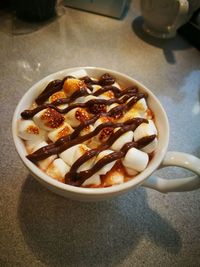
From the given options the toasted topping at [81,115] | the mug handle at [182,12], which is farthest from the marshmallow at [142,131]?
the mug handle at [182,12]

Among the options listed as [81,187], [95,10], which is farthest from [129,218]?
[95,10]

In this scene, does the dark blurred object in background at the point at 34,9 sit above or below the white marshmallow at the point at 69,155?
below

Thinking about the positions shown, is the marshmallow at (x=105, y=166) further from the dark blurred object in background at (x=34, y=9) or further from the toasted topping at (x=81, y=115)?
the dark blurred object in background at (x=34, y=9)

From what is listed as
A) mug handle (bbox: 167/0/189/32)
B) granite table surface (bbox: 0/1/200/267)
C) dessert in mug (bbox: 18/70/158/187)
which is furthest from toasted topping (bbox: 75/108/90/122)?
mug handle (bbox: 167/0/189/32)

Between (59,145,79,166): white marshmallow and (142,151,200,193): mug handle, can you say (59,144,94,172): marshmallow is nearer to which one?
(59,145,79,166): white marshmallow

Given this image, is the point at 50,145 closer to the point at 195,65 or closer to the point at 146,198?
the point at 146,198

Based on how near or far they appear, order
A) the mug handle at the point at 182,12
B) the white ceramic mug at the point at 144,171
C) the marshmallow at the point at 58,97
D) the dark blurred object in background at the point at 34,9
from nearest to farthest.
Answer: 1. the white ceramic mug at the point at 144,171
2. the marshmallow at the point at 58,97
3. the mug handle at the point at 182,12
4. the dark blurred object in background at the point at 34,9
